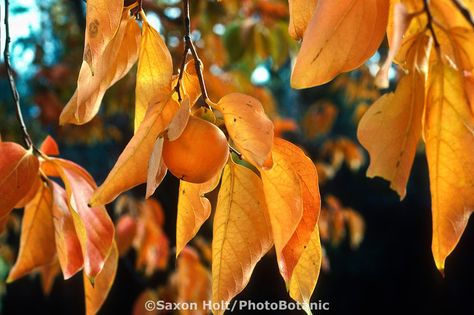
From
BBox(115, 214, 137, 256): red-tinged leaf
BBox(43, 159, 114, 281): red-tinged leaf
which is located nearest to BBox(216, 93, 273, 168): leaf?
BBox(43, 159, 114, 281): red-tinged leaf

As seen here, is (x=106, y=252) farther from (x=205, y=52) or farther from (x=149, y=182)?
(x=205, y=52)

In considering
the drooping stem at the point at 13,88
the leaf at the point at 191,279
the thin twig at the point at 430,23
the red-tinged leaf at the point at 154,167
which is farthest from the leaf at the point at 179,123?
the leaf at the point at 191,279

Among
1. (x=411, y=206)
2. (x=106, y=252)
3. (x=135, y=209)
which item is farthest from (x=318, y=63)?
(x=411, y=206)

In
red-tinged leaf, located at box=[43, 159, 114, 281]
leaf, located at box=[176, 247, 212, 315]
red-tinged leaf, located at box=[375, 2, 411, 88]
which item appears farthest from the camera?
leaf, located at box=[176, 247, 212, 315]

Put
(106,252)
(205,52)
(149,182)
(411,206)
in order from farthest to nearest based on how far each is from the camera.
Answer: (411,206) → (205,52) → (106,252) → (149,182)

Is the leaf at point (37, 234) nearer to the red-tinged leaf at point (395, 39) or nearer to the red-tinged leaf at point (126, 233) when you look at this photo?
the red-tinged leaf at point (395, 39)

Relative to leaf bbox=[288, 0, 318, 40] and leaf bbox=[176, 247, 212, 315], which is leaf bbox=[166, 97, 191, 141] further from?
leaf bbox=[176, 247, 212, 315]

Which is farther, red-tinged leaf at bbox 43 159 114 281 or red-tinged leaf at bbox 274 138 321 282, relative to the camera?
red-tinged leaf at bbox 43 159 114 281
